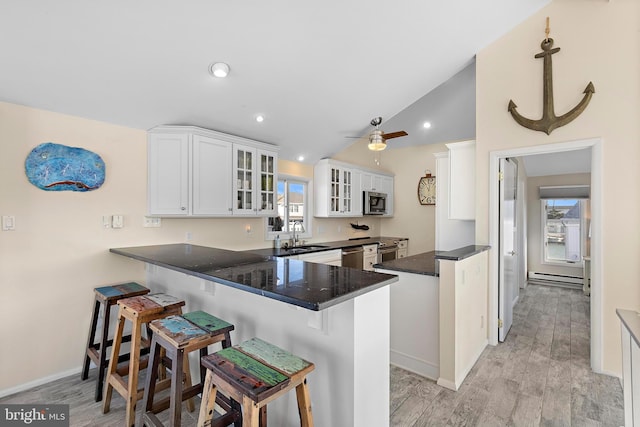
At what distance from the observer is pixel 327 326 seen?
1440 millimetres

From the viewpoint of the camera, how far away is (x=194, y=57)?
232 centimetres

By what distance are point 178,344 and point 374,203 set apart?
4564 mm

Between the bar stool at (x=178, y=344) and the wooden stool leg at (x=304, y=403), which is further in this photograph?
the bar stool at (x=178, y=344)

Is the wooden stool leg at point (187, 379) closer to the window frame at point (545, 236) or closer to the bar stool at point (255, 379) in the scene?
the bar stool at point (255, 379)

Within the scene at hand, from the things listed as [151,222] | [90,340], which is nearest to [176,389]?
[90,340]

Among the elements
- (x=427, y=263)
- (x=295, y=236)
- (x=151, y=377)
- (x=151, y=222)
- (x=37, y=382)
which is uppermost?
(x=151, y=222)

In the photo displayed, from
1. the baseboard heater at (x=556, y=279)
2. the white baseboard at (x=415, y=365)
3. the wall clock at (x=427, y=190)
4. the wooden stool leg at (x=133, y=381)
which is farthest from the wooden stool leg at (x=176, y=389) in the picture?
the baseboard heater at (x=556, y=279)

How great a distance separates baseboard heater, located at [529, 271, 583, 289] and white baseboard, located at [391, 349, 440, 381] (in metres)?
4.72

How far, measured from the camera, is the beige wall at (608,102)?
2449 mm

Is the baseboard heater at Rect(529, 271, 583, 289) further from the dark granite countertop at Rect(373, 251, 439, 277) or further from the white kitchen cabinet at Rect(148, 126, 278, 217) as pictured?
the white kitchen cabinet at Rect(148, 126, 278, 217)

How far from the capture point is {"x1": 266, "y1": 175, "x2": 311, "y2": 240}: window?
4.42m

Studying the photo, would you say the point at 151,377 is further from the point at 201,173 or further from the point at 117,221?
the point at 201,173

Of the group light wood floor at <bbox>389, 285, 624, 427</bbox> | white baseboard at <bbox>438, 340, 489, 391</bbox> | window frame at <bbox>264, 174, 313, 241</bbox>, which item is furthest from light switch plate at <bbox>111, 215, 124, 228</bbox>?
white baseboard at <bbox>438, 340, 489, 391</bbox>

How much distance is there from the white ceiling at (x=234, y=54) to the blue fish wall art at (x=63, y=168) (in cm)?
33
